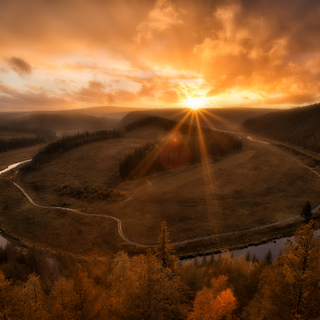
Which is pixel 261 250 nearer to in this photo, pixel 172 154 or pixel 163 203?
pixel 163 203

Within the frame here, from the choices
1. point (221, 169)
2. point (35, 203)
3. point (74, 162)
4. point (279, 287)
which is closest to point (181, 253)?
point (279, 287)

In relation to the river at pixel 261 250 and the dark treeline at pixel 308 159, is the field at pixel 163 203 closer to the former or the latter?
the river at pixel 261 250

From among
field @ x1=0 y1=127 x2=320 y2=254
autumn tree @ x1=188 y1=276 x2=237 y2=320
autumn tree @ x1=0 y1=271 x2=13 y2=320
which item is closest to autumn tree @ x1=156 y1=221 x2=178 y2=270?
autumn tree @ x1=188 y1=276 x2=237 y2=320

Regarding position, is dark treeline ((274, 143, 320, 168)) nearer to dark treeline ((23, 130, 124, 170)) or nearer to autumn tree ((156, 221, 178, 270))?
autumn tree ((156, 221, 178, 270))

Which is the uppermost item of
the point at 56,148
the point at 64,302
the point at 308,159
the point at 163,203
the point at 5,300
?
the point at 56,148

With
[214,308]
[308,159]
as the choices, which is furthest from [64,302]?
[308,159]
